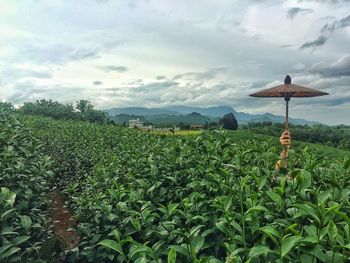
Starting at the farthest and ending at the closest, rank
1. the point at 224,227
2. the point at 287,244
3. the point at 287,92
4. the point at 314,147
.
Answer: the point at 314,147 < the point at 287,92 < the point at 224,227 < the point at 287,244

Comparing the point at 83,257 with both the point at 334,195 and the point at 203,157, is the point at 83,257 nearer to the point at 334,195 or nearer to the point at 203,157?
the point at 203,157

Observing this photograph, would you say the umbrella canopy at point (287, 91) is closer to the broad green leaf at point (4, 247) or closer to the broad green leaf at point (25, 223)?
the broad green leaf at point (25, 223)

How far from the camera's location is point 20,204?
3283mm

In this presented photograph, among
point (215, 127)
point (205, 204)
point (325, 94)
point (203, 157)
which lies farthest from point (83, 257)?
point (325, 94)

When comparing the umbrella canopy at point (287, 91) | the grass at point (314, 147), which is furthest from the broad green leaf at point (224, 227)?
the umbrella canopy at point (287, 91)

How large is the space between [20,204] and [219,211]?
1.58 metres

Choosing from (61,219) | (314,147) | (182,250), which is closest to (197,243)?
(182,250)

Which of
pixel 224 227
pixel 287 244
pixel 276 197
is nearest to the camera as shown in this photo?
pixel 287 244

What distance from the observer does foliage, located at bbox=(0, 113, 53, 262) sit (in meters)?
2.69

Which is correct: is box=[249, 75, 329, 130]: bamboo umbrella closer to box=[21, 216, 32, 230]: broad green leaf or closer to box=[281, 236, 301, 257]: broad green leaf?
box=[21, 216, 32, 230]: broad green leaf

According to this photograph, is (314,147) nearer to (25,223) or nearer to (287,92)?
(287,92)

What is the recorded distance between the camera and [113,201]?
374 centimetres

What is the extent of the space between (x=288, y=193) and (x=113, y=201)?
1.63 meters

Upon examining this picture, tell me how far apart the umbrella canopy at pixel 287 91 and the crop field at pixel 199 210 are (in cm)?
216
